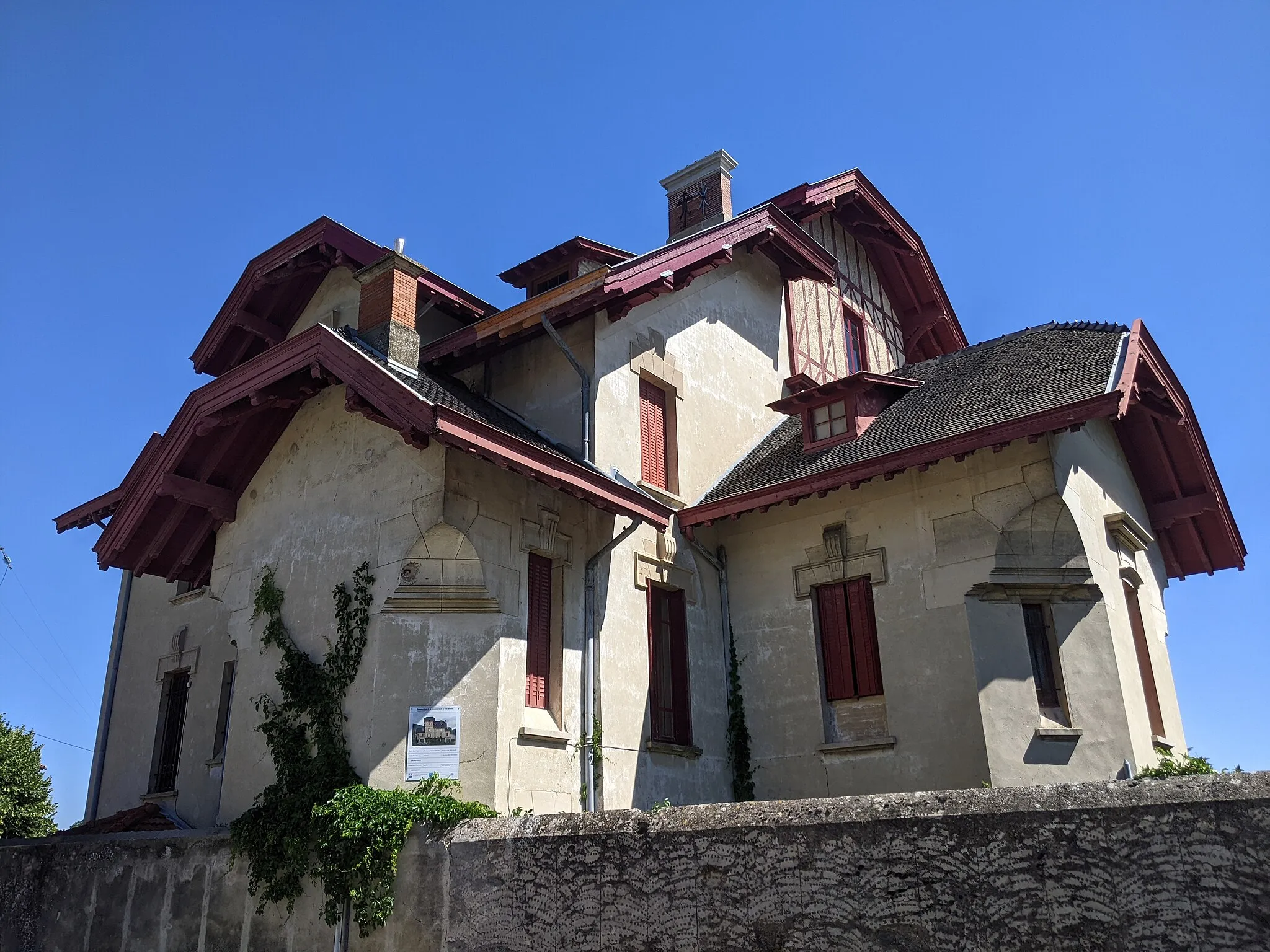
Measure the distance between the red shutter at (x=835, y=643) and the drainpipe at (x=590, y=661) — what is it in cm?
281

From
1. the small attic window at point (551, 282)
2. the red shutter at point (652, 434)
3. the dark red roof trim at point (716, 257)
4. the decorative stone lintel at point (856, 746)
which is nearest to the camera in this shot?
the decorative stone lintel at point (856, 746)

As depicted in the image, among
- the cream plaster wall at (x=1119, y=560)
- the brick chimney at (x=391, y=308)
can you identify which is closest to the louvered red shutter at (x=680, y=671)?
the brick chimney at (x=391, y=308)

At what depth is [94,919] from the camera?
1078 cm

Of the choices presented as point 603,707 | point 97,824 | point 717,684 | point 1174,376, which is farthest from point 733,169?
point 97,824

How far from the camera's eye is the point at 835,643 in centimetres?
1326

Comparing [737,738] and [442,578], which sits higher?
[442,578]

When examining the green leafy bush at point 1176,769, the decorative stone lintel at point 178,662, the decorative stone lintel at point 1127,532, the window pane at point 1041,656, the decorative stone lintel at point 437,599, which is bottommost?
the green leafy bush at point 1176,769

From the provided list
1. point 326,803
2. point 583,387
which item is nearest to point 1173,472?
point 583,387

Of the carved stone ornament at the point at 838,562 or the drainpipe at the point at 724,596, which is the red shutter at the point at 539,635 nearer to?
the drainpipe at the point at 724,596

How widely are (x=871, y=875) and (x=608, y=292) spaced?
8.51m

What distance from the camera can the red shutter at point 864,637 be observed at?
12.8 meters

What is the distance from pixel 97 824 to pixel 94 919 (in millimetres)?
5062

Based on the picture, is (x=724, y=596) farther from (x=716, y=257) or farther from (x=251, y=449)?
(x=251, y=449)

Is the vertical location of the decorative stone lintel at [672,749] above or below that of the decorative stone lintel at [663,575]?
below
